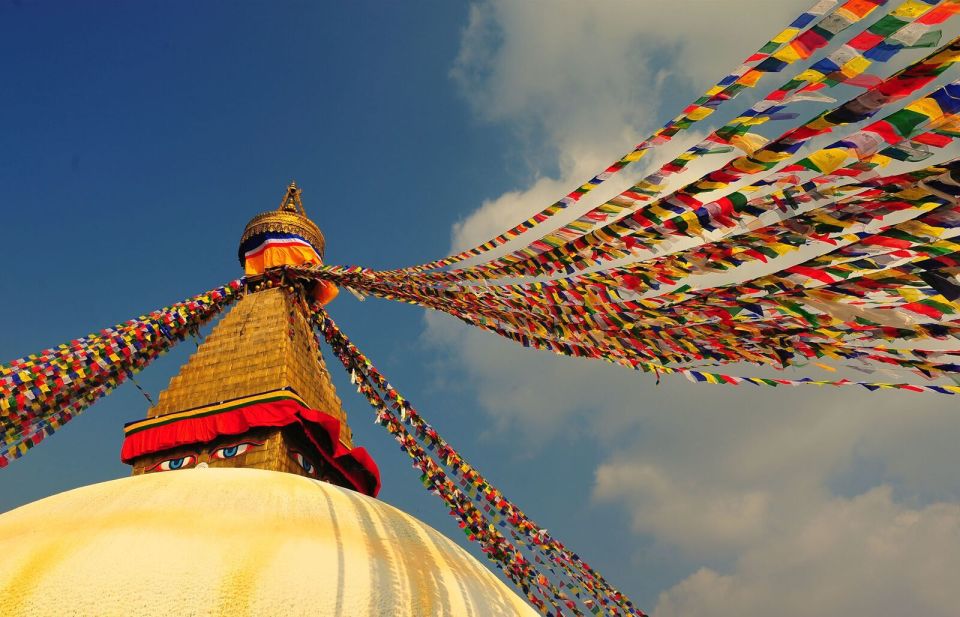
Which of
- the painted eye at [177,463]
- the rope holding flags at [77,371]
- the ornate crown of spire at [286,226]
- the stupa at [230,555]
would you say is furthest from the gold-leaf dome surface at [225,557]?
the ornate crown of spire at [286,226]

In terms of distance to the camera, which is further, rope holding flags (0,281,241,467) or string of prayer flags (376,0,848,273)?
rope holding flags (0,281,241,467)

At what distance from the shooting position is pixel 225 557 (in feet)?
10.0

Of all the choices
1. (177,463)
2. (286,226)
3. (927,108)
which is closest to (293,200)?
(286,226)

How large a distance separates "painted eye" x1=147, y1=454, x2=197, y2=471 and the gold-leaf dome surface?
4.04m

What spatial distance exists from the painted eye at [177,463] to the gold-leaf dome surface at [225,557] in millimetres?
4035

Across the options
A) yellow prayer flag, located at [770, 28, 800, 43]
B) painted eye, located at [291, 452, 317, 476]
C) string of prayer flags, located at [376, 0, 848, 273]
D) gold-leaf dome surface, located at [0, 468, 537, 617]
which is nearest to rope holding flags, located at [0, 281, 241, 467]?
painted eye, located at [291, 452, 317, 476]

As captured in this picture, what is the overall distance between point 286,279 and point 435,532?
7.81 metres

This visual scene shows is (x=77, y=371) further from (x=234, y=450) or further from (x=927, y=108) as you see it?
(x=927, y=108)

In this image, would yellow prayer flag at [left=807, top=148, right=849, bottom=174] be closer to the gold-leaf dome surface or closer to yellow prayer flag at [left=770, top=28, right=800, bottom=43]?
yellow prayer flag at [left=770, top=28, right=800, bottom=43]

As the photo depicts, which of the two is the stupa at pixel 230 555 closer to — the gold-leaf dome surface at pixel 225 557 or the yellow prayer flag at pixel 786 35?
the gold-leaf dome surface at pixel 225 557

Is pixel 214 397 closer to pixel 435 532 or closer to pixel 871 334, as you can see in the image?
pixel 435 532

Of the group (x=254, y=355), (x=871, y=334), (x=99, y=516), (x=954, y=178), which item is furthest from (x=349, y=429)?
(x=954, y=178)

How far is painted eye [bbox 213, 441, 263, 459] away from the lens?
7.69 metres

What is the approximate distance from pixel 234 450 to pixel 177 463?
2.71 feet
